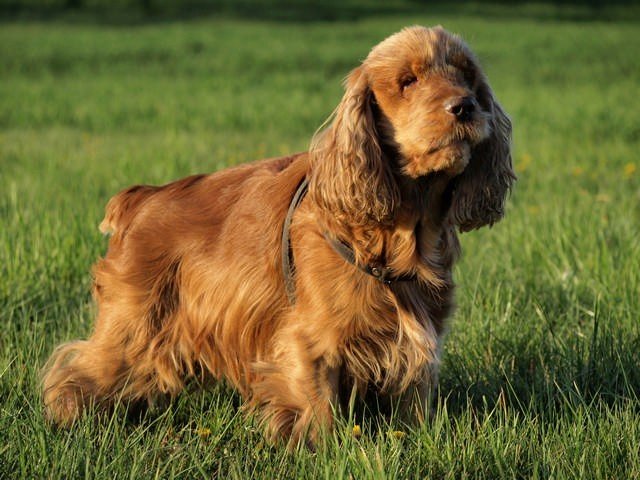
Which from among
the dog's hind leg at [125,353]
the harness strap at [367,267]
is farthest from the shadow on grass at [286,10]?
the harness strap at [367,267]

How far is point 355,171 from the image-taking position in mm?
2906

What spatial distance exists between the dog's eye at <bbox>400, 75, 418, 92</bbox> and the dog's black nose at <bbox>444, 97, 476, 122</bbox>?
0.24 m

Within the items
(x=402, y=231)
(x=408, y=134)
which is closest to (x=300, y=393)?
(x=402, y=231)

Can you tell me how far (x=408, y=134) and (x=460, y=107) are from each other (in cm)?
22

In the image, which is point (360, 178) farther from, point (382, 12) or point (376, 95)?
point (382, 12)

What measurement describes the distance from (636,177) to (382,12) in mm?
29273

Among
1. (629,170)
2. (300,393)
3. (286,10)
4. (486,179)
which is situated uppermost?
(486,179)

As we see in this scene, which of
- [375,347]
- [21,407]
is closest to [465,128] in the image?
[375,347]

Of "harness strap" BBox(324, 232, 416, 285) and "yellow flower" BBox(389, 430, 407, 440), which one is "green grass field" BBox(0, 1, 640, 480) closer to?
"yellow flower" BBox(389, 430, 407, 440)

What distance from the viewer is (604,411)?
321 centimetres

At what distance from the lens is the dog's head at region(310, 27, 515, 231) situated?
9.13 feet

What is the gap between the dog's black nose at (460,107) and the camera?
2738mm

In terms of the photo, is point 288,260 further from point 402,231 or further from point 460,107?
point 460,107

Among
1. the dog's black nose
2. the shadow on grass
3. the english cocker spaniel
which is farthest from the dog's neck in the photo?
the shadow on grass
